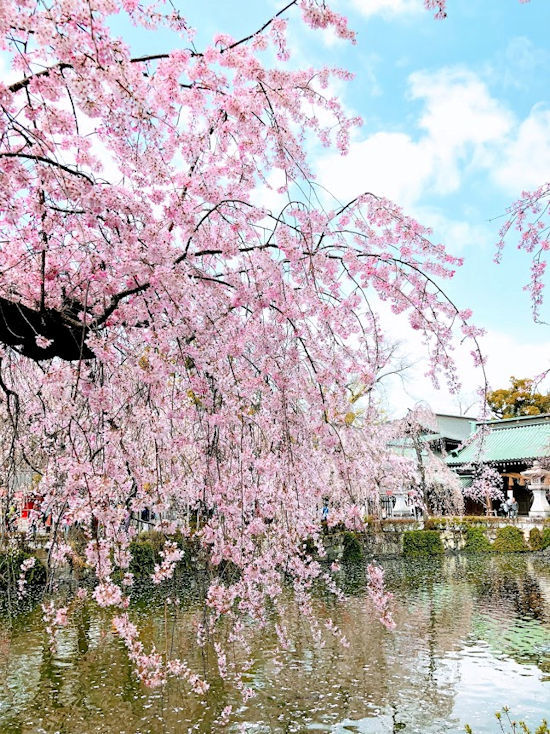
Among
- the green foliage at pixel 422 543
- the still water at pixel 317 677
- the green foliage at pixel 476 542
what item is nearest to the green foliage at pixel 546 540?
the green foliage at pixel 476 542

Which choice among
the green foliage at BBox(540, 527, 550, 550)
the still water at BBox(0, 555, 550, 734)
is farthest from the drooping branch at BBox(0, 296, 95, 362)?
the green foliage at BBox(540, 527, 550, 550)

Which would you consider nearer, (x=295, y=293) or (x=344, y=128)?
(x=344, y=128)

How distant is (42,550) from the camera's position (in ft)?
37.6

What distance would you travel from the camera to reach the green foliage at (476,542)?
1906 centimetres

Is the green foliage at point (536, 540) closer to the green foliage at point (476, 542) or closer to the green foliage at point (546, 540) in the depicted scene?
the green foliage at point (546, 540)

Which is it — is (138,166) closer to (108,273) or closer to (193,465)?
(108,273)

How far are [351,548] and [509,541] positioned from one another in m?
5.86

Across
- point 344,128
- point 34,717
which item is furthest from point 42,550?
point 344,128

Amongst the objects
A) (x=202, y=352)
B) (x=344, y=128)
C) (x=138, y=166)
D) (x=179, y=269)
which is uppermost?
(x=344, y=128)

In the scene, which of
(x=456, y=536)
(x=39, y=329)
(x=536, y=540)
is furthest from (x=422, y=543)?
(x=39, y=329)

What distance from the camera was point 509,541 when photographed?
62.5ft

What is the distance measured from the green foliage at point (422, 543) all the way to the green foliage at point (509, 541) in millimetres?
2038

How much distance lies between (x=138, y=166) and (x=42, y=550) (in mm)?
10270

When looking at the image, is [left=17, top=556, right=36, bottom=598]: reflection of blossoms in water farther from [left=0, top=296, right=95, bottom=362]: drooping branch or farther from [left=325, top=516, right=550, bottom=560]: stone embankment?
[left=325, top=516, right=550, bottom=560]: stone embankment
